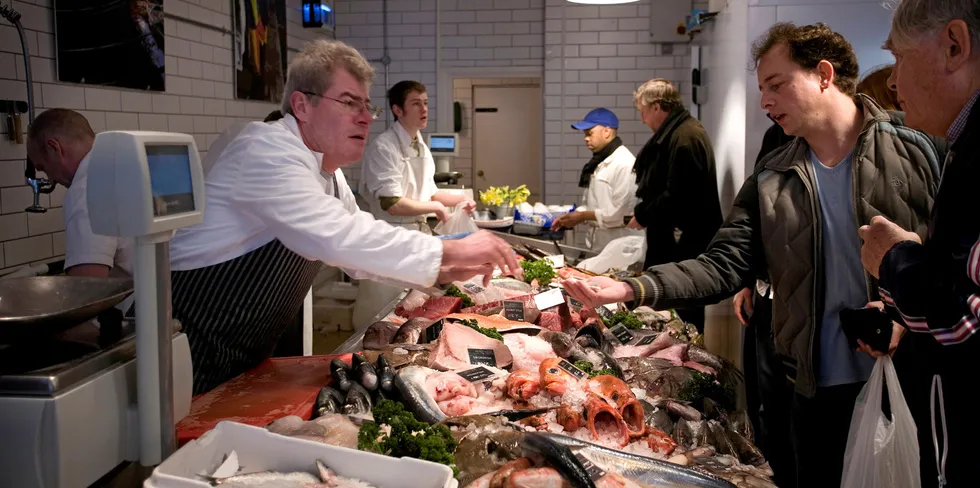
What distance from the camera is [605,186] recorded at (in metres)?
7.94

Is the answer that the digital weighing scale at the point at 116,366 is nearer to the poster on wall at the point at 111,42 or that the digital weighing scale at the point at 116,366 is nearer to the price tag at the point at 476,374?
the price tag at the point at 476,374

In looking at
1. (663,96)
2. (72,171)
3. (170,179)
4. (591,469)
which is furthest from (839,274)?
(72,171)

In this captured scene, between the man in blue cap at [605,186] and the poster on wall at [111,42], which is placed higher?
the poster on wall at [111,42]

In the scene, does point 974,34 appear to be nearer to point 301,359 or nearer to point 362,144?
point 362,144

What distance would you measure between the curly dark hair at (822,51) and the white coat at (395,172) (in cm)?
405

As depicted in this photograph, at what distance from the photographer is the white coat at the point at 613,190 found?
7.82 m

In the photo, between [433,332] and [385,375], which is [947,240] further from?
[433,332]

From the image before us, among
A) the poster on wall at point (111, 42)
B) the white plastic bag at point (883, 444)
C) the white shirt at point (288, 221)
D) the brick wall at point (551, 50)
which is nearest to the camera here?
the white plastic bag at point (883, 444)

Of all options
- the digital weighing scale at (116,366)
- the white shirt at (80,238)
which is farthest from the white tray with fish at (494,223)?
the digital weighing scale at (116,366)

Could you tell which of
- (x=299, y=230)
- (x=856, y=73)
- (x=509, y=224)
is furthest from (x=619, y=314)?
(x=509, y=224)

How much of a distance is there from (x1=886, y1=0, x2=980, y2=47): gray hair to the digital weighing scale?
172cm

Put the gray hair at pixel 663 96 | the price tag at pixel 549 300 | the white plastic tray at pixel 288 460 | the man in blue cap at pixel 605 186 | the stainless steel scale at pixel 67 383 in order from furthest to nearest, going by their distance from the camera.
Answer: the man in blue cap at pixel 605 186, the gray hair at pixel 663 96, the price tag at pixel 549 300, the white plastic tray at pixel 288 460, the stainless steel scale at pixel 67 383

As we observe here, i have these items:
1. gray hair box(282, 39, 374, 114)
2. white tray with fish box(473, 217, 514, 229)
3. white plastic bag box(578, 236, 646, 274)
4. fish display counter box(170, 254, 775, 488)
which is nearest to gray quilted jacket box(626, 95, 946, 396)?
fish display counter box(170, 254, 775, 488)

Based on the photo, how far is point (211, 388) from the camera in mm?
2867
